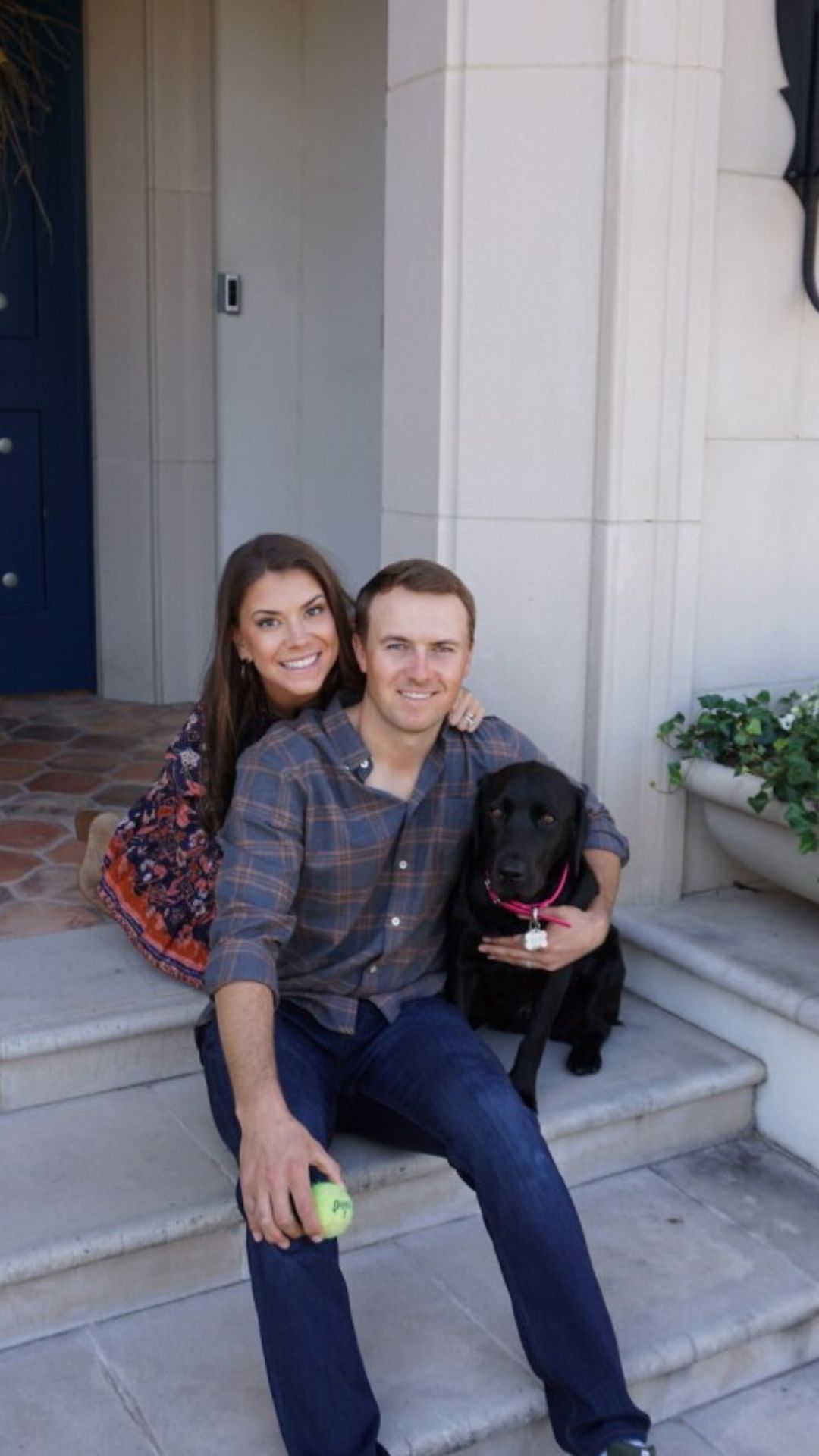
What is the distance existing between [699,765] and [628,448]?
70cm

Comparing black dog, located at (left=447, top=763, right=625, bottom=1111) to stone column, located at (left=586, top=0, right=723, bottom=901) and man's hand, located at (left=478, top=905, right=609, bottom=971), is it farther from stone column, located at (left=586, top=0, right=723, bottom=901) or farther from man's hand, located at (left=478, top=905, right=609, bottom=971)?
stone column, located at (left=586, top=0, right=723, bottom=901)

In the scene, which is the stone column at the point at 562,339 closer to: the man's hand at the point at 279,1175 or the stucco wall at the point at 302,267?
the man's hand at the point at 279,1175

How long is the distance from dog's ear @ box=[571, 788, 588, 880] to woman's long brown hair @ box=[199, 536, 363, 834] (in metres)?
0.45

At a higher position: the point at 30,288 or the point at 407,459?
the point at 30,288

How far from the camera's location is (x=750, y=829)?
3.37m

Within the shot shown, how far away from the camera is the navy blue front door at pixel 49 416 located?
5270mm

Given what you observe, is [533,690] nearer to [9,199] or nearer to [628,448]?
[628,448]

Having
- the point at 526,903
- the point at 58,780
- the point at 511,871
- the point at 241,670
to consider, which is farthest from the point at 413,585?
the point at 58,780

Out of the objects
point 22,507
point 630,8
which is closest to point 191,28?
point 22,507

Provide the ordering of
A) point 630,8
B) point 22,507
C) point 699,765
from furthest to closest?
point 22,507
point 699,765
point 630,8

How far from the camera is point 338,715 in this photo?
2.58 m

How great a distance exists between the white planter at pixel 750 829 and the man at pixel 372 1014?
50 cm

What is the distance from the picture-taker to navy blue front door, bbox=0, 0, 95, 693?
5270mm

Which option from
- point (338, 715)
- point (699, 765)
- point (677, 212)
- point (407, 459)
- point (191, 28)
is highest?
point (191, 28)
